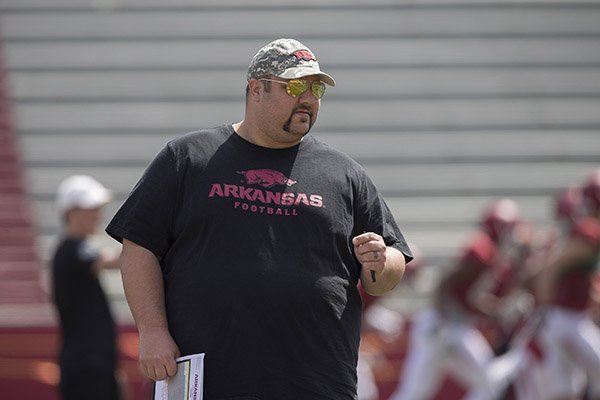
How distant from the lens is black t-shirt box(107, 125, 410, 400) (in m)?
3.84

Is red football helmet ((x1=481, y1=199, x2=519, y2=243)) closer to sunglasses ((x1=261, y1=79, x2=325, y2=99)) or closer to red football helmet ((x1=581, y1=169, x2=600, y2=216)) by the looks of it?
red football helmet ((x1=581, y1=169, x2=600, y2=216))

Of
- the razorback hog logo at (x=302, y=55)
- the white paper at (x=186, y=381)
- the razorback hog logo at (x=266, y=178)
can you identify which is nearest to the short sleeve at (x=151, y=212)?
the razorback hog logo at (x=266, y=178)

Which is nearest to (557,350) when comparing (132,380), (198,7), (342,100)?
(132,380)

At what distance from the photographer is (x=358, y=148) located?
13.6 metres

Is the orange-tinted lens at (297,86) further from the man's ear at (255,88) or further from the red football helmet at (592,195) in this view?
the red football helmet at (592,195)

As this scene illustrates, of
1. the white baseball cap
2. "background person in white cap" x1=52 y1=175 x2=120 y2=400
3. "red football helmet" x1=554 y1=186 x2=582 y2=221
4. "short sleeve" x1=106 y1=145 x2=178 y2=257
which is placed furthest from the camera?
"red football helmet" x1=554 y1=186 x2=582 y2=221

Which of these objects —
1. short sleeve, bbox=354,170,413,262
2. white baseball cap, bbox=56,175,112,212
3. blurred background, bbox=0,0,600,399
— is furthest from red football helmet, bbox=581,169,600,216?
short sleeve, bbox=354,170,413,262

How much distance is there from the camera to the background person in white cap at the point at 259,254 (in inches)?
151

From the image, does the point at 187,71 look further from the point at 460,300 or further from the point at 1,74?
the point at 460,300

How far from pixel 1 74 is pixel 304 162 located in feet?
34.2

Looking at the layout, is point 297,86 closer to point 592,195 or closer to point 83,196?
point 83,196

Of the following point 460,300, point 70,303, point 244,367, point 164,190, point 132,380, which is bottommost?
point 132,380

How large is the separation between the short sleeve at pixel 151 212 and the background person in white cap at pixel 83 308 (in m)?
3.58

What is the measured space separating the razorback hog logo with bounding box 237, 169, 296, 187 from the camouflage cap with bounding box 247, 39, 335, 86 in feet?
0.88
